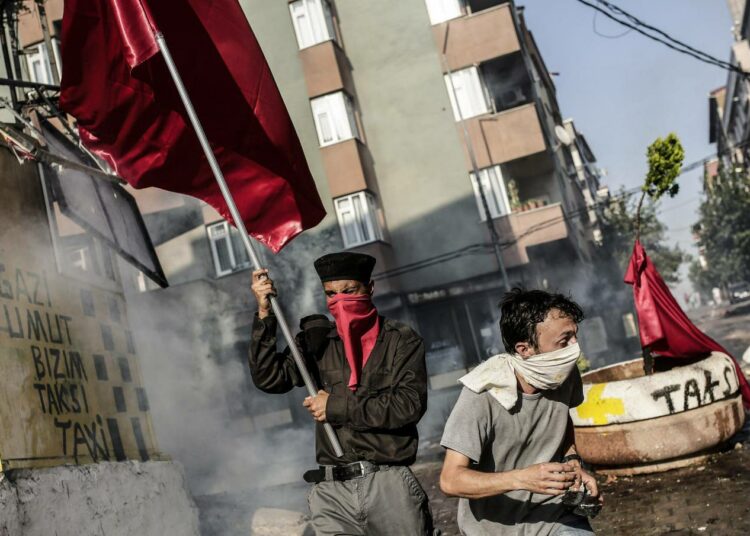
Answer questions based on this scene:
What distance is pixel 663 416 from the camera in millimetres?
6730

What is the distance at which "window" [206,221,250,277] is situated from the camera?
856 inches

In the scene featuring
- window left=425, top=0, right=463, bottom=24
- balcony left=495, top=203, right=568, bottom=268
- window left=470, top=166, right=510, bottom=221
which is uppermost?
window left=425, top=0, right=463, bottom=24

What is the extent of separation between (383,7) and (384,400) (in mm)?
21745

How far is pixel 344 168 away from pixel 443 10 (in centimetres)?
557

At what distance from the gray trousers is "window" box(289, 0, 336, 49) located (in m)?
20.4

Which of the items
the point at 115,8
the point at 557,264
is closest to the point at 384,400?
the point at 115,8

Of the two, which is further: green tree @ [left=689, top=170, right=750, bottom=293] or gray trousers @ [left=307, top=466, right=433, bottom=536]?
green tree @ [left=689, top=170, right=750, bottom=293]

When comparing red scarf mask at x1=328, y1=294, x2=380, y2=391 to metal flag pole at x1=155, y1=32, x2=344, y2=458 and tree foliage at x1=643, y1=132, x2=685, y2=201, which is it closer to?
metal flag pole at x1=155, y1=32, x2=344, y2=458

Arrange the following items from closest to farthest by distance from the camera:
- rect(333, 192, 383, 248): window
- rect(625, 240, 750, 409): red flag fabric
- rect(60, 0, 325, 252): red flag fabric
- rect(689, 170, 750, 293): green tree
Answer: rect(60, 0, 325, 252): red flag fabric
rect(625, 240, 750, 409): red flag fabric
rect(333, 192, 383, 248): window
rect(689, 170, 750, 293): green tree

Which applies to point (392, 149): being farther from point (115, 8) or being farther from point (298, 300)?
point (115, 8)

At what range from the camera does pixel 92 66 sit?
4289 mm

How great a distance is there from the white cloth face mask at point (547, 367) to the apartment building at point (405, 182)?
1783cm

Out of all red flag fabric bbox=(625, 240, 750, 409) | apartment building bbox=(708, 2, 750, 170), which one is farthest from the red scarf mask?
apartment building bbox=(708, 2, 750, 170)

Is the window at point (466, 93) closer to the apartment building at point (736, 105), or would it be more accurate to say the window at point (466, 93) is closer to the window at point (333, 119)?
the window at point (333, 119)
